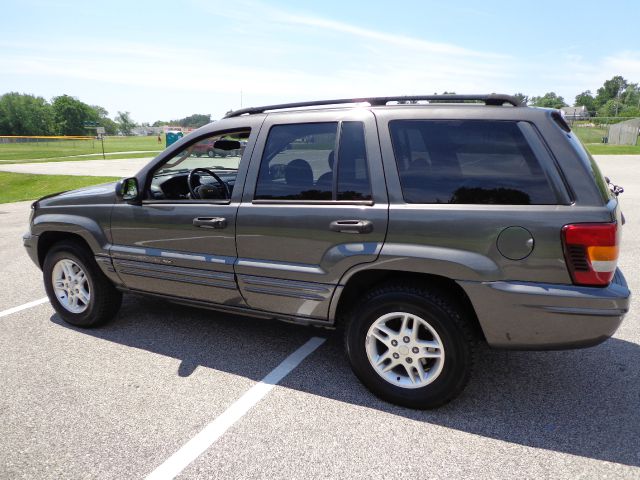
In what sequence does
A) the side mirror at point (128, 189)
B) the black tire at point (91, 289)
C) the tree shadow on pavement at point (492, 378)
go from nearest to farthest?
the tree shadow on pavement at point (492, 378) → the side mirror at point (128, 189) → the black tire at point (91, 289)

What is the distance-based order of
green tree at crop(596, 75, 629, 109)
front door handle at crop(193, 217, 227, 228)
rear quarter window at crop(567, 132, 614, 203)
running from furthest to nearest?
1. green tree at crop(596, 75, 629, 109)
2. front door handle at crop(193, 217, 227, 228)
3. rear quarter window at crop(567, 132, 614, 203)

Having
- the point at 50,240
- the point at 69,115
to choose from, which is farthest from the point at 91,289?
the point at 69,115

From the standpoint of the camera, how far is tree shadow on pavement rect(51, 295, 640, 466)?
263 cm

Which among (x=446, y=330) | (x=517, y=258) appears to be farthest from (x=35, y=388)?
(x=517, y=258)

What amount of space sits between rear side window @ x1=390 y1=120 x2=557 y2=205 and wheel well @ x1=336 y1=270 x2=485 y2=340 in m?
0.46

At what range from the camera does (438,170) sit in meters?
2.74

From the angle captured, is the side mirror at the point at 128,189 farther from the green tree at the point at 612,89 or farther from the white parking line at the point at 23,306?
the green tree at the point at 612,89

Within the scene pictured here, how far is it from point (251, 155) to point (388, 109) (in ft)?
3.24

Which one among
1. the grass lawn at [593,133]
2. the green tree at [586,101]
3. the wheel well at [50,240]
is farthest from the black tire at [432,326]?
the green tree at [586,101]

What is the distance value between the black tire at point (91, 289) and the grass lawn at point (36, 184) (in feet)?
42.4

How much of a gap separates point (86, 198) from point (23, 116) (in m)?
130

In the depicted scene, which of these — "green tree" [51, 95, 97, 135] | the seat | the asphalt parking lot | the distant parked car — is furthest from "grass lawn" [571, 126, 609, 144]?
"green tree" [51, 95, 97, 135]

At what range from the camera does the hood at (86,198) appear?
386 cm

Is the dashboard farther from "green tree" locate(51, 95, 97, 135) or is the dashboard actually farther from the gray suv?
"green tree" locate(51, 95, 97, 135)
